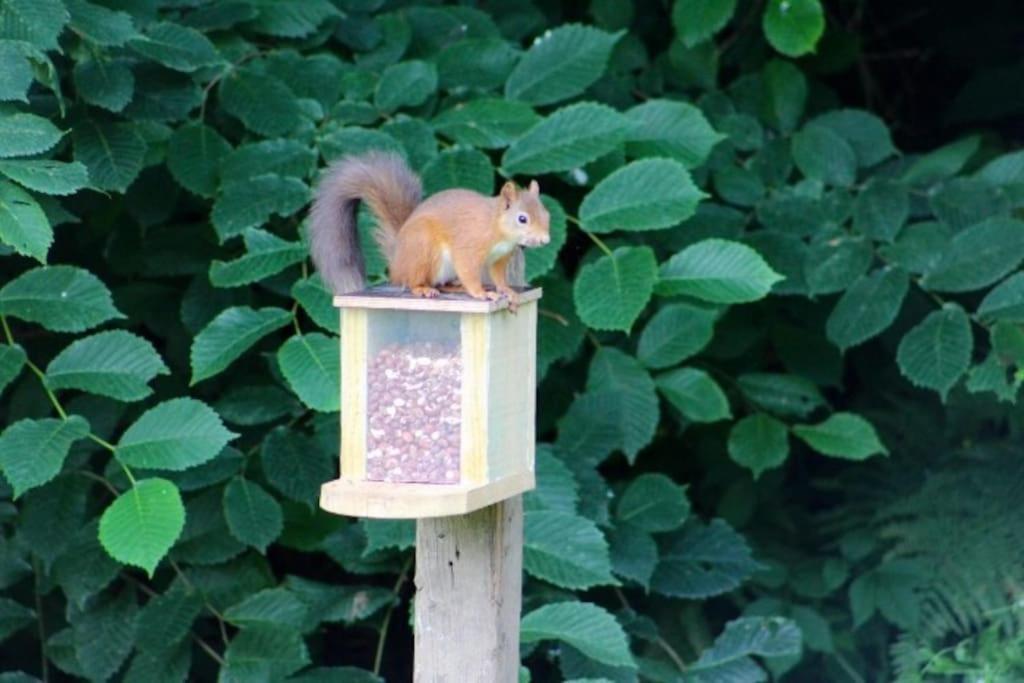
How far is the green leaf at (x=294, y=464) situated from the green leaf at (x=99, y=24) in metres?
0.78

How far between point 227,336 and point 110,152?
44cm

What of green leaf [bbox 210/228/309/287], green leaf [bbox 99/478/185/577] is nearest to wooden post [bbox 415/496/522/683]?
green leaf [bbox 99/478/185/577]

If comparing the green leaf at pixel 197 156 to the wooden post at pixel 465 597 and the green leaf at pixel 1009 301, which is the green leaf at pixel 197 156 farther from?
the green leaf at pixel 1009 301

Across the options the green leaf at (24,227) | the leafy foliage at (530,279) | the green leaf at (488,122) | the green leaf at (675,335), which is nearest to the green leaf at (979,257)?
the leafy foliage at (530,279)

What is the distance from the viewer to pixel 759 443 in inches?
128

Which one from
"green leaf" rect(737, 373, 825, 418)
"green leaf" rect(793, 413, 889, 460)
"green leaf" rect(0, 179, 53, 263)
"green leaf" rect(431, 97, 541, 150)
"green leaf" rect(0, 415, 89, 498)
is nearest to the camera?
"green leaf" rect(0, 179, 53, 263)

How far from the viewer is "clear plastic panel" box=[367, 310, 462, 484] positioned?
1.89 meters

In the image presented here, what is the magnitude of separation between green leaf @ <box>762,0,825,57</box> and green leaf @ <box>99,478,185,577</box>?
5.14 feet

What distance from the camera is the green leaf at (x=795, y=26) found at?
10.3 feet

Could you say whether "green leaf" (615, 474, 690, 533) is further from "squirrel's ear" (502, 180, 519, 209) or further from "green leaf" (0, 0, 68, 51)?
"green leaf" (0, 0, 68, 51)

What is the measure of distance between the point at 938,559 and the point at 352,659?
1.49 m

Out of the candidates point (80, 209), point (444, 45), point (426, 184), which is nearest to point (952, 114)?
point (444, 45)

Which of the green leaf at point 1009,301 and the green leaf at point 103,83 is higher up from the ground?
the green leaf at point 103,83

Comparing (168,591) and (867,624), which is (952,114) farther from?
(168,591)
